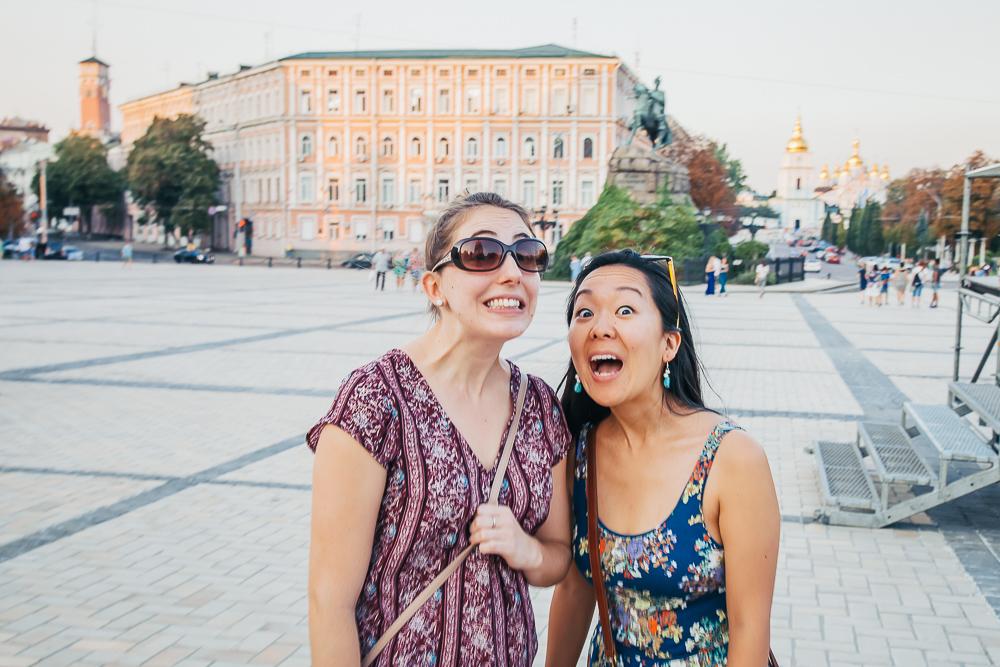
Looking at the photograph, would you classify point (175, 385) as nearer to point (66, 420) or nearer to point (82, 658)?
point (66, 420)

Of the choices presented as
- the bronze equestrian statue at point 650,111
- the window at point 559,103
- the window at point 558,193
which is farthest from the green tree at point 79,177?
the bronze equestrian statue at point 650,111

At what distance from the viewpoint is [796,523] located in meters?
6.46

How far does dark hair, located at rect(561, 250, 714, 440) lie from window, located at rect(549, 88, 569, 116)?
6592 centimetres

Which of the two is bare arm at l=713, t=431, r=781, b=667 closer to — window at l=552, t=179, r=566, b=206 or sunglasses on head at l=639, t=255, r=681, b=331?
sunglasses on head at l=639, t=255, r=681, b=331

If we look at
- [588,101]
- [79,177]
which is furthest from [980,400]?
[79,177]

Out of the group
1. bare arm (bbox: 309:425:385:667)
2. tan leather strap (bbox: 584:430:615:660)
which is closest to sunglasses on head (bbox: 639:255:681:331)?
tan leather strap (bbox: 584:430:615:660)

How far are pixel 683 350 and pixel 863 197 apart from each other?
A: 490 feet

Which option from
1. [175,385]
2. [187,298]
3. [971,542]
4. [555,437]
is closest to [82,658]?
[555,437]

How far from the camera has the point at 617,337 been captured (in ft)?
7.24

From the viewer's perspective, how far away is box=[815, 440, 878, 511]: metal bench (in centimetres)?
648

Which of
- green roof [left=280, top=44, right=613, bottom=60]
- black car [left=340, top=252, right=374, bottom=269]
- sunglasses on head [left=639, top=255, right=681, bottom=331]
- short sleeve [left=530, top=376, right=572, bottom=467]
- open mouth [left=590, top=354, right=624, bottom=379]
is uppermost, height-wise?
green roof [left=280, top=44, right=613, bottom=60]

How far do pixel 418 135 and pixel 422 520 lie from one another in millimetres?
68386

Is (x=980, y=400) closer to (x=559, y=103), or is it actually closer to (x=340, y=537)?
(x=340, y=537)

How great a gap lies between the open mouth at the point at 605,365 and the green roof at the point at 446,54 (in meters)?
65.8
